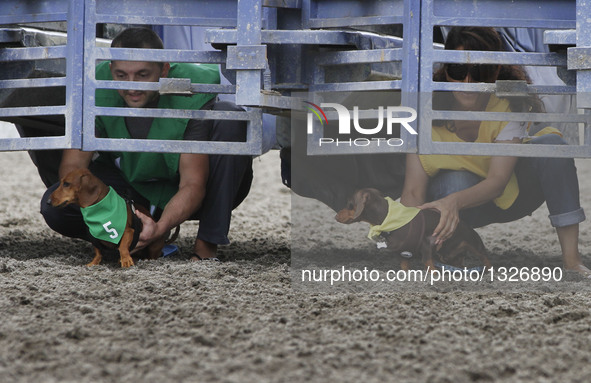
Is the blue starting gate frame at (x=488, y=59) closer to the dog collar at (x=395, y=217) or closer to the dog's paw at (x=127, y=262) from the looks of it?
the dog collar at (x=395, y=217)

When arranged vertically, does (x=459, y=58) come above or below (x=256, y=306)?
above

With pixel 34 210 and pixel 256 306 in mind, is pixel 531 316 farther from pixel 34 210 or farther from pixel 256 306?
pixel 34 210

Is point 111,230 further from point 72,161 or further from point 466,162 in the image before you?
point 466,162

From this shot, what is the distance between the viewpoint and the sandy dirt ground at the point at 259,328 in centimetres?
206

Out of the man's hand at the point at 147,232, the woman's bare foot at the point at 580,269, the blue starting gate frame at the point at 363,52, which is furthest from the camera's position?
the man's hand at the point at 147,232

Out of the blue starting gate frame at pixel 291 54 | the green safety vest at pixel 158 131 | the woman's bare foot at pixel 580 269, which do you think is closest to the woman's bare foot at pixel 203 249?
the green safety vest at pixel 158 131

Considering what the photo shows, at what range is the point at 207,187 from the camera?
3.92 meters

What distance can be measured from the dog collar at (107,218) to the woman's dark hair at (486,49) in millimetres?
1497

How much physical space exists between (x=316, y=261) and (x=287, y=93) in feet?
3.24

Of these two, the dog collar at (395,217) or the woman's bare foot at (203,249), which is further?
the woman's bare foot at (203,249)

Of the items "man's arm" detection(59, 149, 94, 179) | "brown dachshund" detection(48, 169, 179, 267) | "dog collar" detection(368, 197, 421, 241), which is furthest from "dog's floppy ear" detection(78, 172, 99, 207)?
"dog collar" detection(368, 197, 421, 241)

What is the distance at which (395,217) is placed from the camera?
3.56 metres

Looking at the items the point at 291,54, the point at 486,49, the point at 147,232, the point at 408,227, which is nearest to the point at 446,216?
the point at 408,227

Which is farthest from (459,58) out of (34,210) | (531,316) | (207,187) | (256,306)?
(34,210)
